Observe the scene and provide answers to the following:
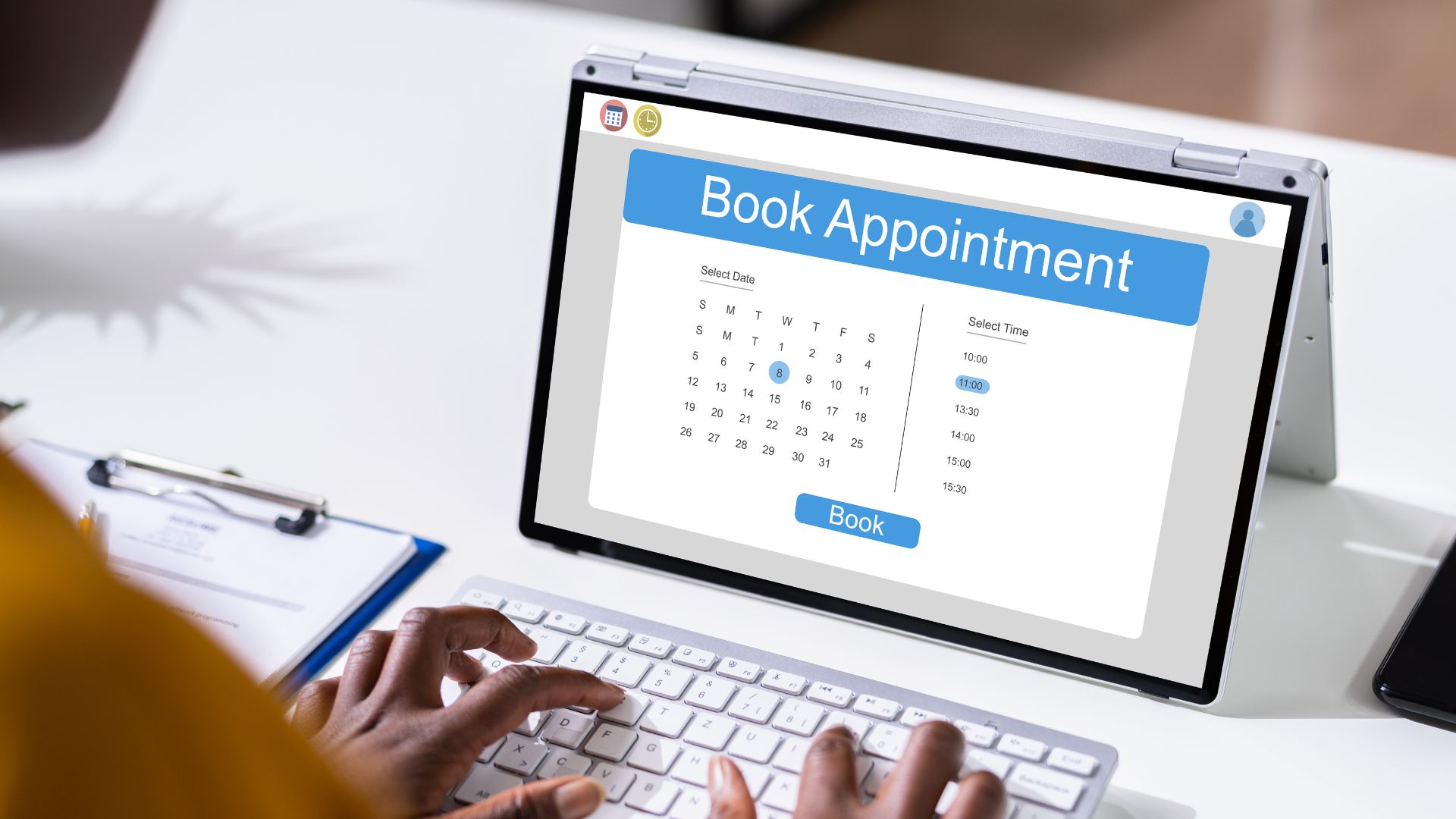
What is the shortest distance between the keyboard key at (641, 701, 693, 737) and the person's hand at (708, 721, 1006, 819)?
0.12 ft

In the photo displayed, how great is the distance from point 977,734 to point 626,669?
195 mm

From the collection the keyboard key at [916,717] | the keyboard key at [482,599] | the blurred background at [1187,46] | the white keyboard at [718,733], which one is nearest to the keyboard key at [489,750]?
the white keyboard at [718,733]

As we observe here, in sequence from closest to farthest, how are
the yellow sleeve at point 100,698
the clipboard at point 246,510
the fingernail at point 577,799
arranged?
the yellow sleeve at point 100,698, the fingernail at point 577,799, the clipboard at point 246,510

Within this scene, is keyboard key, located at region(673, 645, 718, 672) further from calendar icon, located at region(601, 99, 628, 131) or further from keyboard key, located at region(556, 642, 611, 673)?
calendar icon, located at region(601, 99, 628, 131)

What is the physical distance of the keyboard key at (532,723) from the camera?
26.0 inches

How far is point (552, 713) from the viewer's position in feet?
2.20

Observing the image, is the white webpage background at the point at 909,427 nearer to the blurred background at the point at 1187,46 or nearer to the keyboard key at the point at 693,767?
the keyboard key at the point at 693,767

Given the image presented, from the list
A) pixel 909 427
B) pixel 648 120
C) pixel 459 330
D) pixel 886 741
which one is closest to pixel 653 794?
A: pixel 886 741

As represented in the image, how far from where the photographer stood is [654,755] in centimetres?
65

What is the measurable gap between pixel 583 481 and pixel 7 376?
0.54 meters

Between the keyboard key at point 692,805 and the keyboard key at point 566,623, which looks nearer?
the keyboard key at point 692,805

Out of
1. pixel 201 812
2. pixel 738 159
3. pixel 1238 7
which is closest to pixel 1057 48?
pixel 1238 7

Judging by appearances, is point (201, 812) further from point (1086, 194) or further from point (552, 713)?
→ point (1086, 194)

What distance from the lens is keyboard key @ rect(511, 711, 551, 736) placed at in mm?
661
